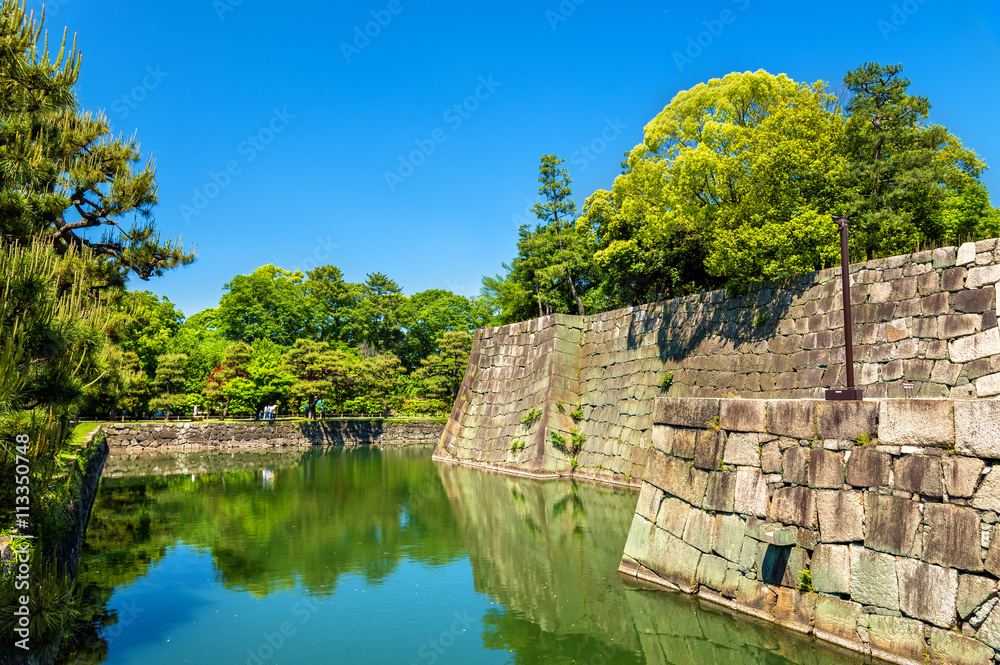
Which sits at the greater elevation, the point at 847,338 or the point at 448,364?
the point at 448,364

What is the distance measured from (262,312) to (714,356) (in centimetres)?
3902

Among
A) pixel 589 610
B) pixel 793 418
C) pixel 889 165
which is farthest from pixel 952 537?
pixel 889 165

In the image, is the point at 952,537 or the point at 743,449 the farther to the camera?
the point at 743,449

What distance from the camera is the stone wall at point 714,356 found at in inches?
396

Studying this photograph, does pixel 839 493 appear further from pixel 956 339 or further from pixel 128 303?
pixel 128 303

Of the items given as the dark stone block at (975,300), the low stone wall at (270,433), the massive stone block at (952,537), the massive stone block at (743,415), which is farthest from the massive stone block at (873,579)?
the low stone wall at (270,433)

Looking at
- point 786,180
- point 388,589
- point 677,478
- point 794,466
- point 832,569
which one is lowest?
point 388,589

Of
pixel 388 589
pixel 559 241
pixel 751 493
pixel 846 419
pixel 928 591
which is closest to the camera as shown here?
pixel 928 591

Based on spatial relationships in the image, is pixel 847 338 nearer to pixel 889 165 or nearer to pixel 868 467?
pixel 868 467

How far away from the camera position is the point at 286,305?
4581cm

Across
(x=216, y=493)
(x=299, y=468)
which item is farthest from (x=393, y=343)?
(x=216, y=493)

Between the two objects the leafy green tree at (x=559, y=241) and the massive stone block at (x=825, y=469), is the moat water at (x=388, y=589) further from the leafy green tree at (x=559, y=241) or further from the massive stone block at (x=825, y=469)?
the leafy green tree at (x=559, y=241)

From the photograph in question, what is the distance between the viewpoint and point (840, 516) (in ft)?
19.1

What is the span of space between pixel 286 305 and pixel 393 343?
27.7 ft
